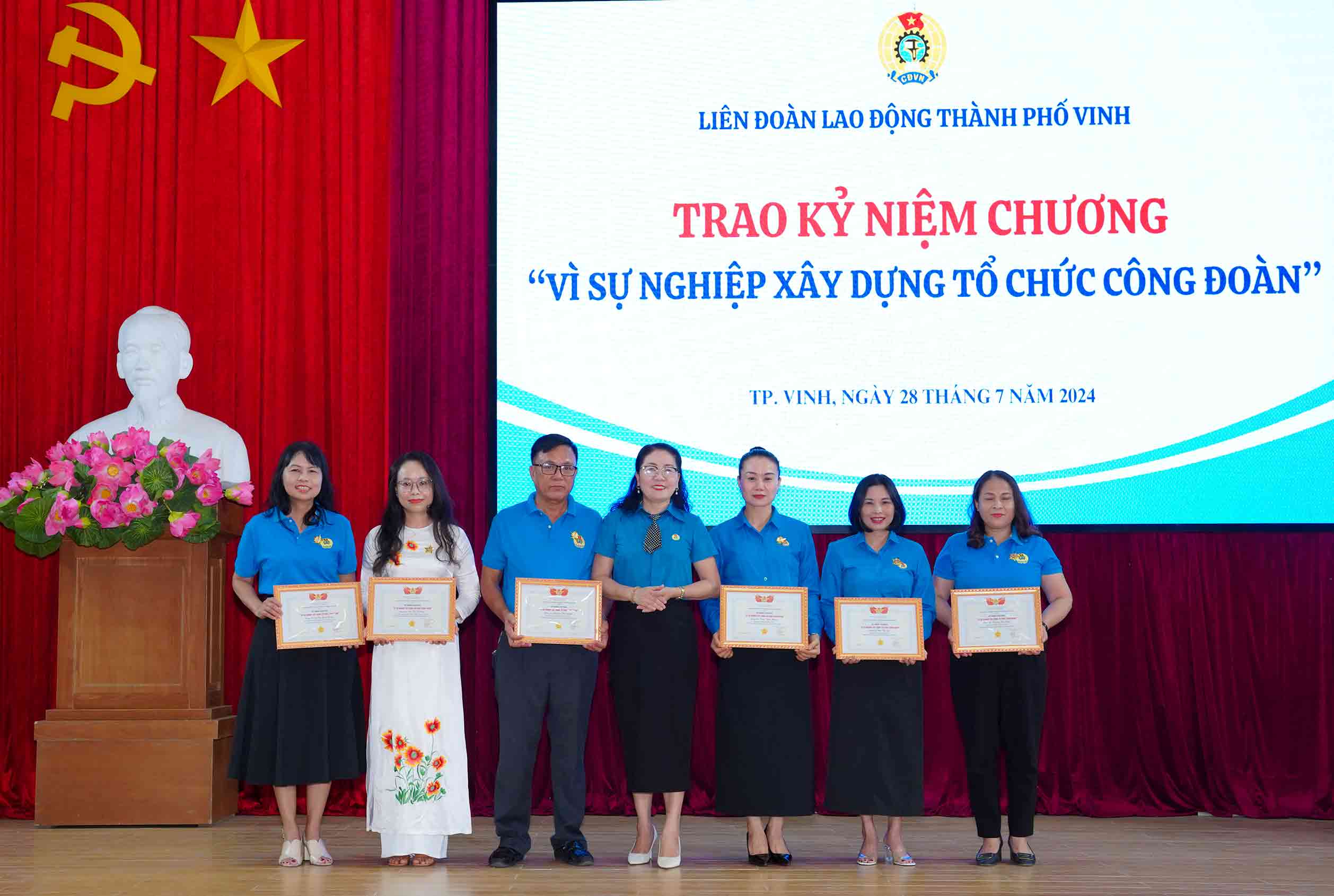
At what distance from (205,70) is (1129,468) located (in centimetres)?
428

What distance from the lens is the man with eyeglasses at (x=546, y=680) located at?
13.9ft

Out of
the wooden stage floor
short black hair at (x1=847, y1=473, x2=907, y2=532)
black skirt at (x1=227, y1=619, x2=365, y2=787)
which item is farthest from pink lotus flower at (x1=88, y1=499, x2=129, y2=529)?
short black hair at (x1=847, y1=473, x2=907, y2=532)

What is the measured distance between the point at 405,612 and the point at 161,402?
1.79 metres

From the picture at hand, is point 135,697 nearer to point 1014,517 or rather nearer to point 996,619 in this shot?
point 996,619

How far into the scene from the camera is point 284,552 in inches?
167

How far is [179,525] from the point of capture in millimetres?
4766

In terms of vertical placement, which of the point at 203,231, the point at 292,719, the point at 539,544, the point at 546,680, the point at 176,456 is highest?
the point at 203,231

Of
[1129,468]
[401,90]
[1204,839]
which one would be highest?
[401,90]

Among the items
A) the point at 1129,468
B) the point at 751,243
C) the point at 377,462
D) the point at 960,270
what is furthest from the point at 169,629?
the point at 1129,468

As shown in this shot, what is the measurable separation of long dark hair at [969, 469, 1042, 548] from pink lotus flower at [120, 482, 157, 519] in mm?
2973

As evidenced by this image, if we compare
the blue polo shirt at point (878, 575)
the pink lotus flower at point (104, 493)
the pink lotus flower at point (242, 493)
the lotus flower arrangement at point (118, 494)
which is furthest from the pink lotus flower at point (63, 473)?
the blue polo shirt at point (878, 575)

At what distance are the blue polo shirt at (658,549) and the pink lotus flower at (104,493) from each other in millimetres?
1900

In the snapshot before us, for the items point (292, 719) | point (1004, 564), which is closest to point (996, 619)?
point (1004, 564)

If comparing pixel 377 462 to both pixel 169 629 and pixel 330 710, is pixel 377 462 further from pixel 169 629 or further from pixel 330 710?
pixel 330 710
